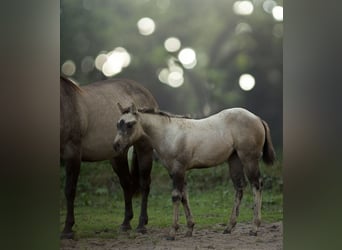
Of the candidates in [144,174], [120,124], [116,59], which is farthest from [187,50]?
[144,174]

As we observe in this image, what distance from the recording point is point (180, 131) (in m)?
5.21

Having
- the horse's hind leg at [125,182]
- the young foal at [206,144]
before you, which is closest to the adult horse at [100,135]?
the horse's hind leg at [125,182]

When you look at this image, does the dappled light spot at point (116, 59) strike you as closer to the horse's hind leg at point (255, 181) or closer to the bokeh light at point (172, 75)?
the bokeh light at point (172, 75)

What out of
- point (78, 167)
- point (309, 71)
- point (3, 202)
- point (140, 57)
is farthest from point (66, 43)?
point (309, 71)

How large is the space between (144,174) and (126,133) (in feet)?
1.38

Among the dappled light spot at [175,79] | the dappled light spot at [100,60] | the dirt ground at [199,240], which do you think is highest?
the dappled light spot at [100,60]

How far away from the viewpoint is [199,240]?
5207 mm

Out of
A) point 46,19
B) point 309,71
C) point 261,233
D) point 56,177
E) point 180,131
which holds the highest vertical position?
point 46,19

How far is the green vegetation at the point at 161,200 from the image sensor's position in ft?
17.1

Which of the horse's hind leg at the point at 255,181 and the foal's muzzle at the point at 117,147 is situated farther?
the horse's hind leg at the point at 255,181

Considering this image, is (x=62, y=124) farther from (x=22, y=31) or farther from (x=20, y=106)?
(x=22, y=31)

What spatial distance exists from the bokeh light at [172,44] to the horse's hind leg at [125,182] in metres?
1.02

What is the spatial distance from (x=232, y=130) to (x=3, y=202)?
2055 millimetres

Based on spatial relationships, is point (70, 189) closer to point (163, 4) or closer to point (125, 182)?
point (125, 182)
